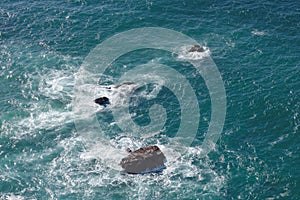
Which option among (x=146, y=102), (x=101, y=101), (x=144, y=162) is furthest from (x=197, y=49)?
(x=144, y=162)

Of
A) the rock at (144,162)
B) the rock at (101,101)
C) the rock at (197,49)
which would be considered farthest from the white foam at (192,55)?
the rock at (144,162)

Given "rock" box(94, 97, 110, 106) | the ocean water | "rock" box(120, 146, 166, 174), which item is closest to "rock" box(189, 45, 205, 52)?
the ocean water

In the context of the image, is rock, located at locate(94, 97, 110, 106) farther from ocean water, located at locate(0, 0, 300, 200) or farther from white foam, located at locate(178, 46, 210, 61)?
white foam, located at locate(178, 46, 210, 61)

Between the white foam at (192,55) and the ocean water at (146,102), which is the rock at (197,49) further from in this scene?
the ocean water at (146,102)

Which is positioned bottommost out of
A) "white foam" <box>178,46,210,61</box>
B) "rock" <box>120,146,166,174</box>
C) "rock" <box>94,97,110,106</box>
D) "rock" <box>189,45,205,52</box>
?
"rock" <box>120,146,166,174</box>

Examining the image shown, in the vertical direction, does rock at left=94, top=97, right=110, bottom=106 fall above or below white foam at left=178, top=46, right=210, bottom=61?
below

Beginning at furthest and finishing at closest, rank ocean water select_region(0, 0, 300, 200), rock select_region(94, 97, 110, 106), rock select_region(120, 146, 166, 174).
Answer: rock select_region(94, 97, 110, 106) < rock select_region(120, 146, 166, 174) < ocean water select_region(0, 0, 300, 200)
